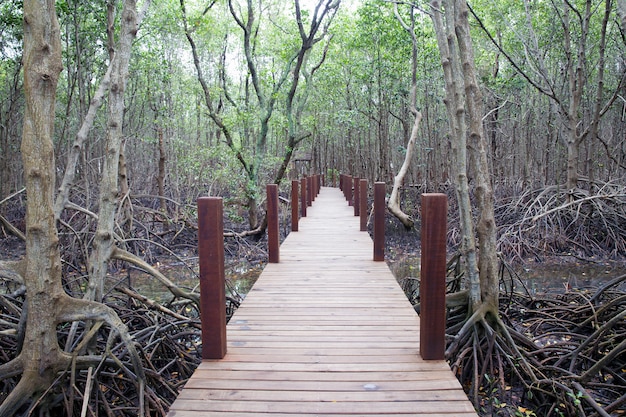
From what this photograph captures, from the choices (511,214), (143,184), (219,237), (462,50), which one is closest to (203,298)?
(219,237)

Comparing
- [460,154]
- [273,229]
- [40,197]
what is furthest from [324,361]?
[273,229]

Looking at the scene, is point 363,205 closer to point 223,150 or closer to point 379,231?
point 379,231

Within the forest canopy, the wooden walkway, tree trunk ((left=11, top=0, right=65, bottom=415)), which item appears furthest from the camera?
the forest canopy

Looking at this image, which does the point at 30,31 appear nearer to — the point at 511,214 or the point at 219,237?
the point at 219,237

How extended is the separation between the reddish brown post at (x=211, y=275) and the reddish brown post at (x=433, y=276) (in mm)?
1122

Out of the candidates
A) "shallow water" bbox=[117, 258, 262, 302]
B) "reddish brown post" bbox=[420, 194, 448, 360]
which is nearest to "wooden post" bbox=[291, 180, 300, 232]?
"shallow water" bbox=[117, 258, 262, 302]

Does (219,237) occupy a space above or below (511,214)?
above

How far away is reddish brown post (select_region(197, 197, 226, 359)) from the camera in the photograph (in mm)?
2664

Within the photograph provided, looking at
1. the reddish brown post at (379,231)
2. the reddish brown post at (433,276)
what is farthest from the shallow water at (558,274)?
the reddish brown post at (433,276)

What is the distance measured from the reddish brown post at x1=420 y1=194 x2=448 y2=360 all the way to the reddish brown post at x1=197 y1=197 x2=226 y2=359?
3.68 feet

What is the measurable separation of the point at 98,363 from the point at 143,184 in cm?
1343

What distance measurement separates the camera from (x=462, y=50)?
386cm

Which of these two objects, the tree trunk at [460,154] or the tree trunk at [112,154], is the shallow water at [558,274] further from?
the tree trunk at [112,154]

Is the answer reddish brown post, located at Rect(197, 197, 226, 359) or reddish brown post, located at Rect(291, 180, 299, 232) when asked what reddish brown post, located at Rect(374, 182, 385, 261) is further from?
reddish brown post, located at Rect(197, 197, 226, 359)
